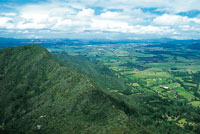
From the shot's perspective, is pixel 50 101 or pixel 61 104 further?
pixel 50 101

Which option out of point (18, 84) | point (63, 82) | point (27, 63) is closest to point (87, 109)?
point (63, 82)

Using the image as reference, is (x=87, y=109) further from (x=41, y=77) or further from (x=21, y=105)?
(x=41, y=77)

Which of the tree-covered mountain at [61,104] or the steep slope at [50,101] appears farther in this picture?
the tree-covered mountain at [61,104]

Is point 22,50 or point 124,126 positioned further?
point 22,50

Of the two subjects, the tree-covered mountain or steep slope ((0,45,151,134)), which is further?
the tree-covered mountain

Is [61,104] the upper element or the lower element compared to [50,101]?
upper
